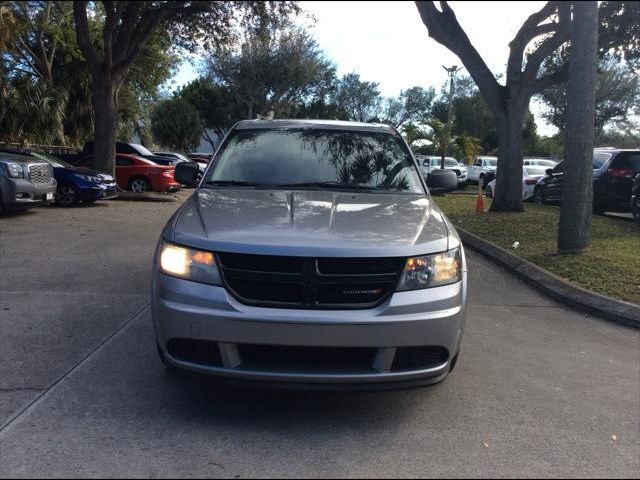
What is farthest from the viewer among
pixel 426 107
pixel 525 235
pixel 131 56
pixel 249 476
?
pixel 426 107

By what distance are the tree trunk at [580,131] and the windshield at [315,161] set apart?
4101 millimetres

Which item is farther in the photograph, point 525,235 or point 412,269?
point 525,235

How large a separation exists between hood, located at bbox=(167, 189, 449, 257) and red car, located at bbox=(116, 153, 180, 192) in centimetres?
1572

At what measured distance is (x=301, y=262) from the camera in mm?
3227

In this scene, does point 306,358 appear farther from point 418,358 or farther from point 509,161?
point 509,161

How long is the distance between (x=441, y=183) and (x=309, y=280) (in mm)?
2721

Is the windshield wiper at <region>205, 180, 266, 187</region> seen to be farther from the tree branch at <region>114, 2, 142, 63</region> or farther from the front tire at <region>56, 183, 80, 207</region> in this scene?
the tree branch at <region>114, 2, 142, 63</region>

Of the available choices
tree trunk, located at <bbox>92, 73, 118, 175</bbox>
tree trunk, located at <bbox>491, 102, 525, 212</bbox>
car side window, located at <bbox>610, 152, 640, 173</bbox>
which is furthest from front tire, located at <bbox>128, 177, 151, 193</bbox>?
car side window, located at <bbox>610, 152, 640, 173</bbox>

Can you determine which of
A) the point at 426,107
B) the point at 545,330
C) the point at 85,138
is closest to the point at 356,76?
the point at 426,107

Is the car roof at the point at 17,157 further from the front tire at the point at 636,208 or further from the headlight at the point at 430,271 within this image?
the front tire at the point at 636,208

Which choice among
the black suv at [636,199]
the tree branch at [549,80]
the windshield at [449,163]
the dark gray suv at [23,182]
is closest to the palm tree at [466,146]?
the windshield at [449,163]

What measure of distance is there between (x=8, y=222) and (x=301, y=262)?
1026cm

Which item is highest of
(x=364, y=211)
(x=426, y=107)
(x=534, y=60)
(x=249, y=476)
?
(x=426, y=107)

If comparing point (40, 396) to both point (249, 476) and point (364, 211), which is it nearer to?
point (249, 476)
